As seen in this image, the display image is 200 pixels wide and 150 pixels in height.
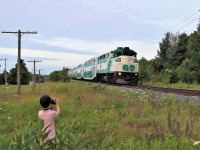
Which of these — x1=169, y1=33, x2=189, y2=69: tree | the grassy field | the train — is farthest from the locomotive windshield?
x1=169, y1=33, x2=189, y2=69: tree

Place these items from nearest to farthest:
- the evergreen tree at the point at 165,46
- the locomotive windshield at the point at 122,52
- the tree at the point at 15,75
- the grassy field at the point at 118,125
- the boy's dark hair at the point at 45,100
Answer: the boy's dark hair at the point at 45,100 → the grassy field at the point at 118,125 → the locomotive windshield at the point at 122,52 → the evergreen tree at the point at 165,46 → the tree at the point at 15,75

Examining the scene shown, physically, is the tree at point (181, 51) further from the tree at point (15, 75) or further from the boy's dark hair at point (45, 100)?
the boy's dark hair at point (45, 100)

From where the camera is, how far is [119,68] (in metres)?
31.8

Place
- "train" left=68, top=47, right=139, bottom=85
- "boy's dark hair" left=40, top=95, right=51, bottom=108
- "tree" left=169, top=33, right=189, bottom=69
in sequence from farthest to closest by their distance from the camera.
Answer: "tree" left=169, top=33, right=189, bottom=69, "train" left=68, top=47, right=139, bottom=85, "boy's dark hair" left=40, top=95, right=51, bottom=108

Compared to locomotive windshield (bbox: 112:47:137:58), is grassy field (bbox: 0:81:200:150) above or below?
below

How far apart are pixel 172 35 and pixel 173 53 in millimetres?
Result: 35123

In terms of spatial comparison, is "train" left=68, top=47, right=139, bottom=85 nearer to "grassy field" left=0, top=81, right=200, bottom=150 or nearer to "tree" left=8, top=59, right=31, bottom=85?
"grassy field" left=0, top=81, right=200, bottom=150

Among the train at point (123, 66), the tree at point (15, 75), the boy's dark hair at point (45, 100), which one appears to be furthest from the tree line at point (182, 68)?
the tree at point (15, 75)

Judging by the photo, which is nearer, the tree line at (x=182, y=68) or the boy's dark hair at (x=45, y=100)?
the boy's dark hair at (x=45, y=100)

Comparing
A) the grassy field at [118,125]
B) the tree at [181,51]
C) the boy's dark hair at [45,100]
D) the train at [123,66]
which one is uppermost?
the tree at [181,51]

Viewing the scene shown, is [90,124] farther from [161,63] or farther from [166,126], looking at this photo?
[161,63]

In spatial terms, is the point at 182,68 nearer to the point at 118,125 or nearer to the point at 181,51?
the point at 181,51

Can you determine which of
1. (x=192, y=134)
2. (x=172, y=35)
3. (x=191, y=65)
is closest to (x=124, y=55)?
(x=191, y=65)

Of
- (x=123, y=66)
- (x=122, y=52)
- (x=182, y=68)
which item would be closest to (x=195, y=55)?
(x=182, y=68)
